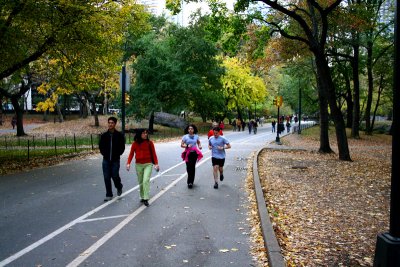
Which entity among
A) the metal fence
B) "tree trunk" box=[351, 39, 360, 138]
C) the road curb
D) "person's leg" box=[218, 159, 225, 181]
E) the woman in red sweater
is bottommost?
the metal fence

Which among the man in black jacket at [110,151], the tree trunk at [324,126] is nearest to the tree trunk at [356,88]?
the tree trunk at [324,126]

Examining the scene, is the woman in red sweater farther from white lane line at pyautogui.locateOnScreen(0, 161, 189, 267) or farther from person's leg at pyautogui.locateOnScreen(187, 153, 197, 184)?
person's leg at pyautogui.locateOnScreen(187, 153, 197, 184)

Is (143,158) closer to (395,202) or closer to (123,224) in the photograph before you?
(123,224)

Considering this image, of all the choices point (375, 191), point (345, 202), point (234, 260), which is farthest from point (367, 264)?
point (375, 191)

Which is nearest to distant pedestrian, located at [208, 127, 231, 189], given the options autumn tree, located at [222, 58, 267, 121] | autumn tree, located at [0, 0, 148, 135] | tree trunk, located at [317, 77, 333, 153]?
autumn tree, located at [0, 0, 148, 135]

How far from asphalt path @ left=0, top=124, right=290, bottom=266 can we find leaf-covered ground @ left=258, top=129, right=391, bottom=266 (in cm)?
77

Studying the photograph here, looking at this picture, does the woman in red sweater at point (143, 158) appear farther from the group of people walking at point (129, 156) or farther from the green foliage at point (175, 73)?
the green foliage at point (175, 73)

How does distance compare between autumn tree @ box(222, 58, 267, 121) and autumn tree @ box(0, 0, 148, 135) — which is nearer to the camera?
autumn tree @ box(0, 0, 148, 135)

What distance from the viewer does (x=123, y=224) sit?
7.08 metres

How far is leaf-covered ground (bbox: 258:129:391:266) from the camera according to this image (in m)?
5.61

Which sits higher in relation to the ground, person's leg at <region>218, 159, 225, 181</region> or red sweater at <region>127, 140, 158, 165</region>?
red sweater at <region>127, 140, 158, 165</region>

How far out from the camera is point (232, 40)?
1877 centimetres

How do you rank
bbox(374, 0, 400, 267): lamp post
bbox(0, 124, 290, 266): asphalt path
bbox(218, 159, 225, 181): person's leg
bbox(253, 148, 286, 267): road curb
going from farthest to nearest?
bbox(218, 159, 225, 181): person's leg
bbox(0, 124, 290, 266): asphalt path
bbox(253, 148, 286, 267): road curb
bbox(374, 0, 400, 267): lamp post

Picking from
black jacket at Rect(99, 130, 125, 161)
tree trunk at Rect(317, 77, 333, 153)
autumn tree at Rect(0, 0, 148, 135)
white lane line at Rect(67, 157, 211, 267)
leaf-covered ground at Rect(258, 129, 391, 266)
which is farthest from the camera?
tree trunk at Rect(317, 77, 333, 153)
